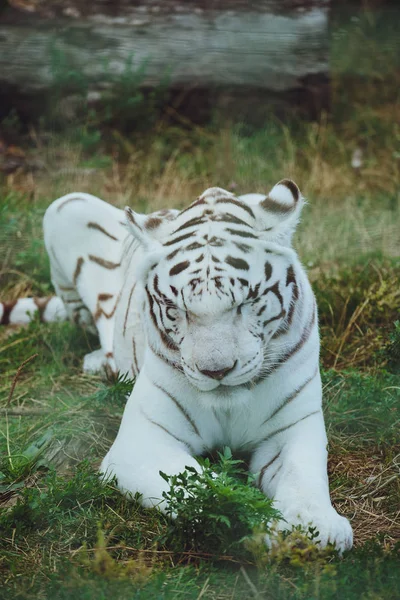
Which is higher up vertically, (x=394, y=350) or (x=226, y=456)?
(x=226, y=456)

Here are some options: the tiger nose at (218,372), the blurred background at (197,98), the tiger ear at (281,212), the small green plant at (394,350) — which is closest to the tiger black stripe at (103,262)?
the small green plant at (394,350)

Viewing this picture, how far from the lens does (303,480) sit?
247 centimetres

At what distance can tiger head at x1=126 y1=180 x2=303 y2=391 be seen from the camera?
7.88ft

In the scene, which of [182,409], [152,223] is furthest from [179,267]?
[182,409]

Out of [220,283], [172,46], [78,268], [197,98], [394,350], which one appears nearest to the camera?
[220,283]

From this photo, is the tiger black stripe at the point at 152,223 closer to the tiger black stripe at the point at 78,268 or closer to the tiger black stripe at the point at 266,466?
the tiger black stripe at the point at 266,466

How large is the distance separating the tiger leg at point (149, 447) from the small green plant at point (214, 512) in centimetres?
14

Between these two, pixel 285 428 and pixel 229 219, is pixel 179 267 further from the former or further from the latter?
pixel 285 428

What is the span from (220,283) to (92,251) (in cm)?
179

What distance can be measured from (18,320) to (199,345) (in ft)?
7.89

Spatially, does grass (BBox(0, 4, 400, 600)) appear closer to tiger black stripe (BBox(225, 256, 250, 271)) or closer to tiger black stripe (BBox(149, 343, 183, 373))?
tiger black stripe (BBox(149, 343, 183, 373))

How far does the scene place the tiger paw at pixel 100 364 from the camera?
386 centimetres

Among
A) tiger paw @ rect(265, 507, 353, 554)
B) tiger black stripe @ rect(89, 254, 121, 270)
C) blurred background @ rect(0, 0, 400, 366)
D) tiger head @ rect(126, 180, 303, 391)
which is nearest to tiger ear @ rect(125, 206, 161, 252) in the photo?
tiger head @ rect(126, 180, 303, 391)

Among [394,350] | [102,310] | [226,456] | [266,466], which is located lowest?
[102,310]
